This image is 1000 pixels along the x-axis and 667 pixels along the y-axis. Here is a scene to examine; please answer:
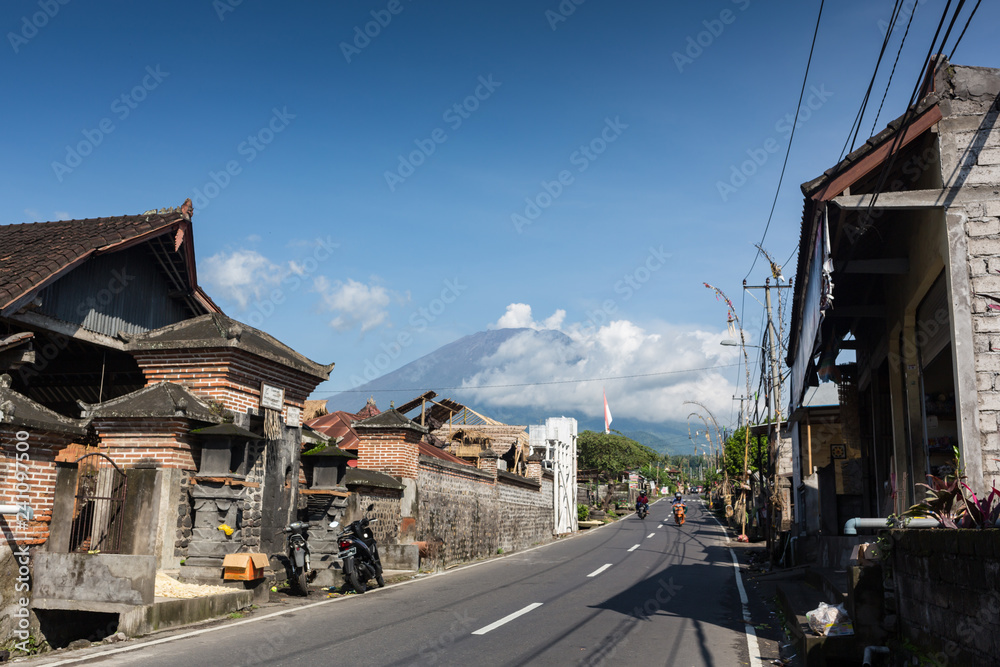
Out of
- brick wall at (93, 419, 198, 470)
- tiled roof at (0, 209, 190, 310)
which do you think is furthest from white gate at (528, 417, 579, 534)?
brick wall at (93, 419, 198, 470)

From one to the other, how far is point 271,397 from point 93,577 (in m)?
4.38

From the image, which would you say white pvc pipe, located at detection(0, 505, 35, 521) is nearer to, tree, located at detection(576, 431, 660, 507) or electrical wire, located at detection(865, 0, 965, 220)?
electrical wire, located at detection(865, 0, 965, 220)

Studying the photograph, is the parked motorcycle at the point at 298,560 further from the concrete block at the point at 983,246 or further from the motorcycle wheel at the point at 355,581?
the concrete block at the point at 983,246

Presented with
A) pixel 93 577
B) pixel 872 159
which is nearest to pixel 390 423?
pixel 93 577

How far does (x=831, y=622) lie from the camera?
25.8ft

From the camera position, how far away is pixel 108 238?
14.1 metres

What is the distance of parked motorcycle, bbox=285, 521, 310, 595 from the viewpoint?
37.7ft

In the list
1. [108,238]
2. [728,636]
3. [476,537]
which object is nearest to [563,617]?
[728,636]

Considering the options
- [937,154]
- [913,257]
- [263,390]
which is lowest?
[263,390]

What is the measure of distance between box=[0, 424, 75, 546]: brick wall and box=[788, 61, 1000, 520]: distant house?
30.9 ft

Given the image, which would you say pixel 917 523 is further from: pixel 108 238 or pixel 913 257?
pixel 108 238

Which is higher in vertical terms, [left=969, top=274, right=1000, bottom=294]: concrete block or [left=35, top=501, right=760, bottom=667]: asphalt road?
[left=969, top=274, right=1000, bottom=294]: concrete block

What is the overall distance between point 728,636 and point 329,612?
546 centimetres

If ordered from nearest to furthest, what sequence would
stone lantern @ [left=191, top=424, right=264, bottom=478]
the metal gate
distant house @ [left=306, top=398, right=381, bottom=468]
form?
1. the metal gate
2. stone lantern @ [left=191, top=424, right=264, bottom=478]
3. distant house @ [left=306, top=398, right=381, bottom=468]
